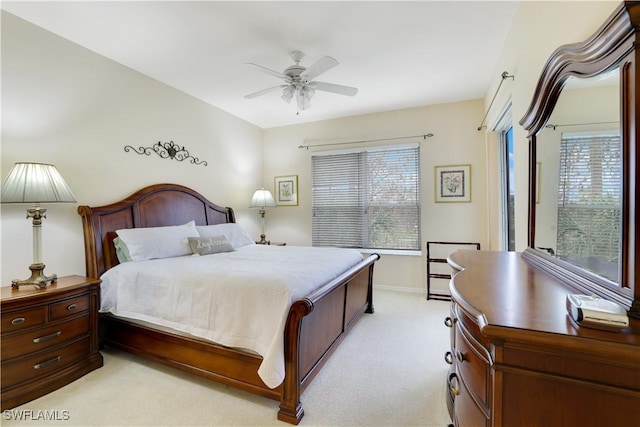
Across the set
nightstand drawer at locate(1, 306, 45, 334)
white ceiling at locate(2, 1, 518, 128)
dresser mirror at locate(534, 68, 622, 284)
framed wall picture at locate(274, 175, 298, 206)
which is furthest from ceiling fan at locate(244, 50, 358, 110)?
nightstand drawer at locate(1, 306, 45, 334)

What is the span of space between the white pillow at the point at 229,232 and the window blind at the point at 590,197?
3310mm

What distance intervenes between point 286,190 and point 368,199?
1.52 m

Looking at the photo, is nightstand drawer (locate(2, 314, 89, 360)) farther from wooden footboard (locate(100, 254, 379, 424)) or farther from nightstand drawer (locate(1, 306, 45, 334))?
wooden footboard (locate(100, 254, 379, 424))

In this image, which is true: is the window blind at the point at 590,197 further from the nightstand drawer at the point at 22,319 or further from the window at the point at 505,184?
the nightstand drawer at the point at 22,319

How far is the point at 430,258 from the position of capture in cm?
412

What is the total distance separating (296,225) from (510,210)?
322 cm

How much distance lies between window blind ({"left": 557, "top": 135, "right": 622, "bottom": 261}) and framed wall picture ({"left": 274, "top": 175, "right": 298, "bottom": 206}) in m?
4.08

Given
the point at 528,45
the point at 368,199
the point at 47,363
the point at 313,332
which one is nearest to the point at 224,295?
the point at 313,332

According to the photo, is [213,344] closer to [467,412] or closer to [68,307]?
[68,307]

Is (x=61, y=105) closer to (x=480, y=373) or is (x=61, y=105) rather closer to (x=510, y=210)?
(x=480, y=373)

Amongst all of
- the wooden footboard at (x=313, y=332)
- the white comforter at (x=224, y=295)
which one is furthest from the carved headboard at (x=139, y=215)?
the wooden footboard at (x=313, y=332)

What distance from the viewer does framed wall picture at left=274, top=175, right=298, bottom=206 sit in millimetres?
5094

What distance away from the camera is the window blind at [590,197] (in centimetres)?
92

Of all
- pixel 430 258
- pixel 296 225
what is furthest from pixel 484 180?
pixel 296 225
